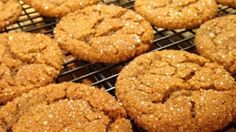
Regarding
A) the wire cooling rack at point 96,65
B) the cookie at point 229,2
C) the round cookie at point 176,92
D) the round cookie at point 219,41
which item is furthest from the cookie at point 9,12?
the cookie at point 229,2

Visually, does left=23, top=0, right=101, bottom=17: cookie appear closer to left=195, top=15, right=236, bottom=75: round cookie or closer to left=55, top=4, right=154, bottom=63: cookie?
left=55, top=4, right=154, bottom=63: cookie

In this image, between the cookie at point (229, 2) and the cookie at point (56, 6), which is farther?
the cookie at point (229, 2)

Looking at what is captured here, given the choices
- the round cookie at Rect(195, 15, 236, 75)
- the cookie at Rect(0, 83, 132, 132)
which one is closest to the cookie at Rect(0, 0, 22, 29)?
the cookie at Rect(0, 83, 132, 132)

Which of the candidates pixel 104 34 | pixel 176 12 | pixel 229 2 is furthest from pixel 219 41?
pixel 104 34

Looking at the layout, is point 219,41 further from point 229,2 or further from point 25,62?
point 25,62

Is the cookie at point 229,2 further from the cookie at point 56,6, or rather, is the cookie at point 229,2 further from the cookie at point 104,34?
the cookie at point 56,6

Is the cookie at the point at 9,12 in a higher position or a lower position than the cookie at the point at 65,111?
A: higher

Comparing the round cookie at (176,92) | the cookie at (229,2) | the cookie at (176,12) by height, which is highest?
the cookie at (176,12)
